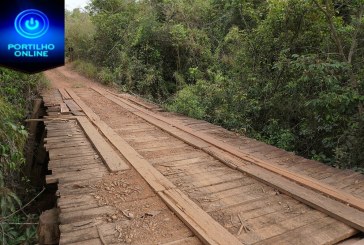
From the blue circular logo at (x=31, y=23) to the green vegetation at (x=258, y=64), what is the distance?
4.15 metres

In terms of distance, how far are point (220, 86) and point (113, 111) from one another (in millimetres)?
3040

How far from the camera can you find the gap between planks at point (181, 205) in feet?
7.88

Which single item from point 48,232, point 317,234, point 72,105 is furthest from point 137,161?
point 72,105

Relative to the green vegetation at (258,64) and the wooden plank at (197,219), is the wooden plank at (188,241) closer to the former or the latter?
the wooden plank at (197,219)

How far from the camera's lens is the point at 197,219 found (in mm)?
2650

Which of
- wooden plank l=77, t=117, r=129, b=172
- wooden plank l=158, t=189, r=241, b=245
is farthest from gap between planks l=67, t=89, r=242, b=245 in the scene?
wooden plank l=77, t=117, r=129, b=172

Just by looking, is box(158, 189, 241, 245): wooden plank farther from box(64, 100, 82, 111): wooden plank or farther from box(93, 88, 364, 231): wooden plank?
box(64, 100, 82, 111): wooden plank

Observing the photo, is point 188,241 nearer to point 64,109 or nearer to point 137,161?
point 137,161

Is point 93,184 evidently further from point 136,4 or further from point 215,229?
point 136,4

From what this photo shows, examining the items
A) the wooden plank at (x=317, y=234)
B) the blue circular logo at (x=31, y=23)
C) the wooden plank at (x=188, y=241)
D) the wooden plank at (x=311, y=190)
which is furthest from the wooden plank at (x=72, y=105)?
the wooden plank at (x=317, y=234)

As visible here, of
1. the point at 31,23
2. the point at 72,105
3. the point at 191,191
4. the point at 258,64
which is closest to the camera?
the point at 31,23

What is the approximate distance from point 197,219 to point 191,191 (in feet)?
1.99

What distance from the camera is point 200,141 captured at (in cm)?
493

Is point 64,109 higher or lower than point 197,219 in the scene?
higher
